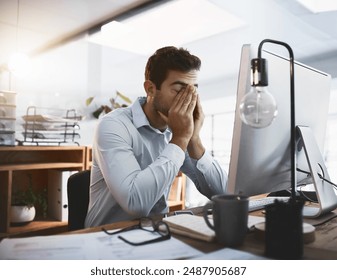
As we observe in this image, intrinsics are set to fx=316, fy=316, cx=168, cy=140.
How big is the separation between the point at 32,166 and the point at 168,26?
160 cm

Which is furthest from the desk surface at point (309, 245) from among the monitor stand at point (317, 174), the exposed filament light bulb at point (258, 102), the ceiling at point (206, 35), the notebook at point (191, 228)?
the ceiling at point (206, 35)

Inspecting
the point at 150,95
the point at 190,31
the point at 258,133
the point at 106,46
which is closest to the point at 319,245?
the point at 258,133

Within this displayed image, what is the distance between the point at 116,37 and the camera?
285 centimetres

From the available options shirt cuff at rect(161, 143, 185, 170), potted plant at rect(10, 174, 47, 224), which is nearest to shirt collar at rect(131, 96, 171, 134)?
shirt cuff at rect(161, 143, 185, 170)


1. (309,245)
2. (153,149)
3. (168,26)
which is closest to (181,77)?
(153,149)

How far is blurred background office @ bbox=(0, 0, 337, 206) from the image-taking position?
91.7 inches

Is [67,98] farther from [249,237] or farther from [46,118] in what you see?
[249,237]

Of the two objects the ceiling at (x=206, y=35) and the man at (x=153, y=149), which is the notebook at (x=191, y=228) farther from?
the ceiling at (x=206, y=35)

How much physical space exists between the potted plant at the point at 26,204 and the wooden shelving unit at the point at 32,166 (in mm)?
47

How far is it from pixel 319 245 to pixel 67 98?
2.54 metres

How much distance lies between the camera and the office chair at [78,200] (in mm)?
1144

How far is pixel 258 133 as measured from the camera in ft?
2.51

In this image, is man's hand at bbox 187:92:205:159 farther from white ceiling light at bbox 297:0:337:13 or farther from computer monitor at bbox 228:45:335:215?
white ceiling light at bbox 297:0:337:13

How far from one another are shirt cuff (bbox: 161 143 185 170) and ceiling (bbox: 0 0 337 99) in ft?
5.48
